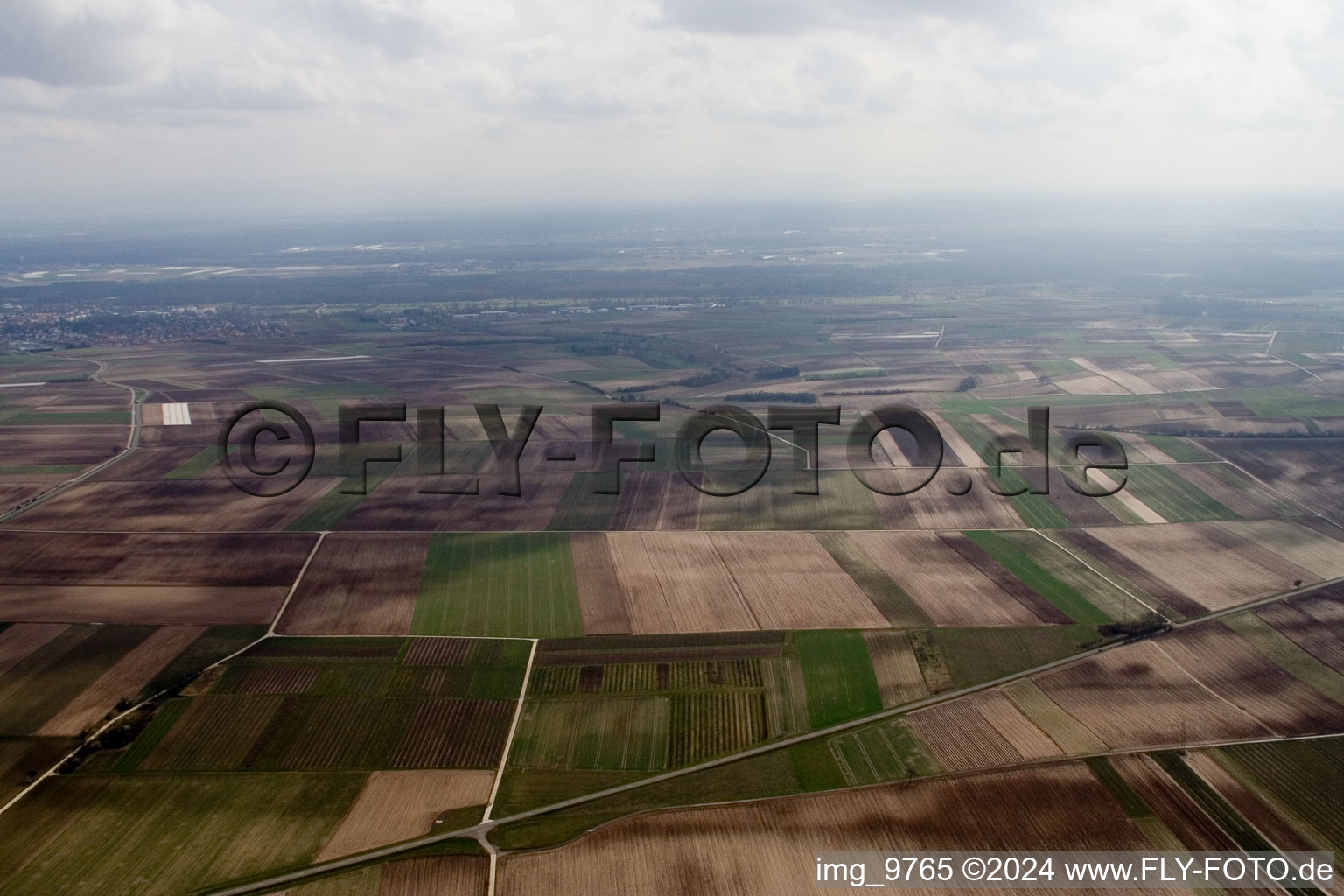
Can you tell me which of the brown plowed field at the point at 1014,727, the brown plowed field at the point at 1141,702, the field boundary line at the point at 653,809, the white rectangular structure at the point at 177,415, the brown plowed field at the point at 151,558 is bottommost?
the field boundary line at the point at 653,809

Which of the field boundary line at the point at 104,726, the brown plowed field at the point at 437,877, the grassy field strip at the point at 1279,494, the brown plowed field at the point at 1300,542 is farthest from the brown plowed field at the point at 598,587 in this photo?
the brown plowed field at the point at 1300,542

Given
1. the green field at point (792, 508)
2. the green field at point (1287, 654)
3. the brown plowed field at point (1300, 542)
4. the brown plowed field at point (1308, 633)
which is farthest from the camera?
the green field at point (792, 508)

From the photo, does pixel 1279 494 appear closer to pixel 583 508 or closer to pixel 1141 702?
pixel 1141 702

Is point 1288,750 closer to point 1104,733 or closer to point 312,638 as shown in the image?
point 1104,733

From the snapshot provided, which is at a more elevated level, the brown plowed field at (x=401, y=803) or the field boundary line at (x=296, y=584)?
the field boundary line at (x=296, y=584)

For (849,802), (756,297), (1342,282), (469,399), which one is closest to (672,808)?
(849,802)

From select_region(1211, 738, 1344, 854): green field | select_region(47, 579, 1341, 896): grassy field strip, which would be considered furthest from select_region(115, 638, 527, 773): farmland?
select_region(1211, 738, 1344, 854): green field

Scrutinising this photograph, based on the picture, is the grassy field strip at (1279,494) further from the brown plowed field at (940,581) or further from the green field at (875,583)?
the green field at (875,583)
